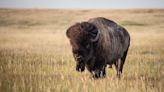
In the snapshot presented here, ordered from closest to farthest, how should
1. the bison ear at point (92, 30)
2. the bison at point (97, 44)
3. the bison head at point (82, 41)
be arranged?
1. the bison head at point (82, 41)
2. the bison at point (97, 44)
3. the bison ear at point (92, 30)

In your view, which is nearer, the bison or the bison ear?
the bison

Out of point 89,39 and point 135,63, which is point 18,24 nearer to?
point 135,63

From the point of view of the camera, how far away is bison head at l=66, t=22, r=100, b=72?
30.0ft

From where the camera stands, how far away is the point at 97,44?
10.0 m

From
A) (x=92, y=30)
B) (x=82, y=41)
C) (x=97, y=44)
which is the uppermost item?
(x=92, y=30)

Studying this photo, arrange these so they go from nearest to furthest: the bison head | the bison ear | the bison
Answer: the bison head → the bison → the bison ear

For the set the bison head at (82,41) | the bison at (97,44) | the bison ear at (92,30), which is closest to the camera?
the bison head at (82,41)

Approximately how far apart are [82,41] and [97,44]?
0.81 meters

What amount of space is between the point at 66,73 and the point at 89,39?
1.80 meters

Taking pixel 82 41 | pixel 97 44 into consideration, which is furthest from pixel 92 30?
pixel 82 41

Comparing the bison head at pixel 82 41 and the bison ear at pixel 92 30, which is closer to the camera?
the bison head at pixel 82 41

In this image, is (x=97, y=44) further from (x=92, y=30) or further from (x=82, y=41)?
(x=82, y=41)

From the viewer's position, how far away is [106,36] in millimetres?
10664

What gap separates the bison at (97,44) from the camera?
30.3 ft
